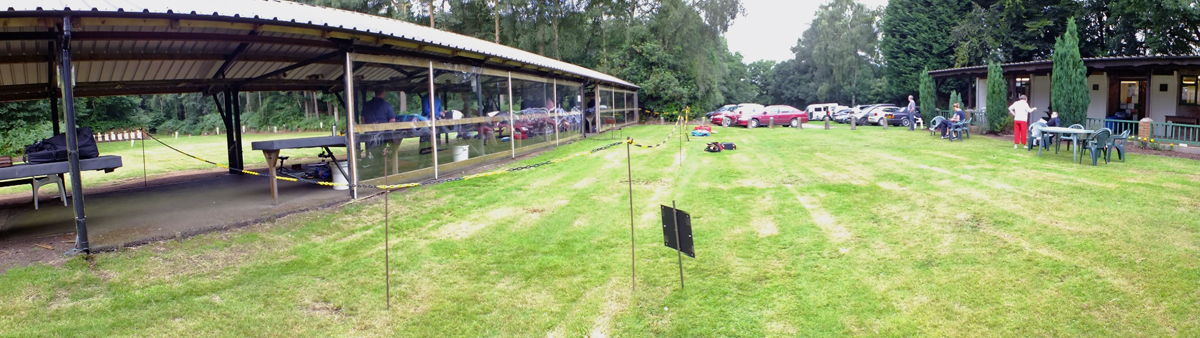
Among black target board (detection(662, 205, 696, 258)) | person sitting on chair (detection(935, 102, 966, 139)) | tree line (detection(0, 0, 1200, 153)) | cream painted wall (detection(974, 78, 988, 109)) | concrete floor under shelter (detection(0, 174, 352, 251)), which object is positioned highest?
tree line (detection(0, 0, 1200, 153))

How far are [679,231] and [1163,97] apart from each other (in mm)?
21154

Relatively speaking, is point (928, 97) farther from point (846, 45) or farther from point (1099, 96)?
point (846, 45)

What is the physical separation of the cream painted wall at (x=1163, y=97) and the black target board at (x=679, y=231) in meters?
20.2

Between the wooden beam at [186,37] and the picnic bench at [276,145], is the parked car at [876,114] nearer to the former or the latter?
the picnic bench at [276,145]

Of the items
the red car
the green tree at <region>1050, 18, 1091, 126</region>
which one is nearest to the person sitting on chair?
the green tree at <region>1050, 18, 1091, 126</region>

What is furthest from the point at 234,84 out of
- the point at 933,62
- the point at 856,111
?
the point at 933,62

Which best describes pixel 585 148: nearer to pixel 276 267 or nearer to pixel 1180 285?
pixel 276 267

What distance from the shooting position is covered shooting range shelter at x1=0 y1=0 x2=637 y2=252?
5520 millimetres

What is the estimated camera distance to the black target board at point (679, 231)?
4566mm

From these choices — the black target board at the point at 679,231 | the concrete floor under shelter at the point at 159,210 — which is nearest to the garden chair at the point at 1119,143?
the black target board at the point at 679,231

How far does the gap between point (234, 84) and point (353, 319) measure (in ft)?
29.4

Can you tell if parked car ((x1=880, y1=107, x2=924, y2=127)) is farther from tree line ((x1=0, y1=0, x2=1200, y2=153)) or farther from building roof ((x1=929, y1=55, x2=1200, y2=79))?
building roof ((x1=929, y1=55, x2=1200, y2=79))

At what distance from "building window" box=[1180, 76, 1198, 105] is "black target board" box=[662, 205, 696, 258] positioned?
67.6 feet

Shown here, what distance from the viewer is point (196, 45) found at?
835cm
